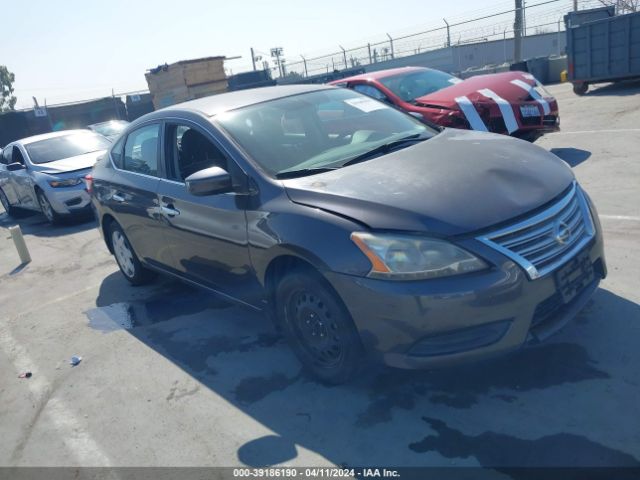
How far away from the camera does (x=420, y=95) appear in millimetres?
8625

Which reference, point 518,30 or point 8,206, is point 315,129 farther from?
point 518,30

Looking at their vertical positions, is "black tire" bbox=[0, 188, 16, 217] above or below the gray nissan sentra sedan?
below

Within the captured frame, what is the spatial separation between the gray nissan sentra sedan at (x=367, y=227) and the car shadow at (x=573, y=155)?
13.3 feet

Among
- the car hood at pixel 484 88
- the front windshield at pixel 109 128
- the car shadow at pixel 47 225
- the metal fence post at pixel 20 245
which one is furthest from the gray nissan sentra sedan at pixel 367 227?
the front windshield at pixel 109 128

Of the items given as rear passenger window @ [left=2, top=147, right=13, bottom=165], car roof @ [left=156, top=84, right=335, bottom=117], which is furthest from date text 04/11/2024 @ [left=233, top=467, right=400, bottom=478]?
rear passenger window @ [left=2, top=147, right=13, bottom=165]

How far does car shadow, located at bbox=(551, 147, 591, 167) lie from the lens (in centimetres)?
759

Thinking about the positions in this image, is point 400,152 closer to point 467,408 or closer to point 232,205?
point 232,205

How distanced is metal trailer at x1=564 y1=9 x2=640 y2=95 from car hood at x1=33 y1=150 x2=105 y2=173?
1182cm

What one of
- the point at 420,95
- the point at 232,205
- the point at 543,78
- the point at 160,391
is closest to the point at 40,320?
the point at 160,391

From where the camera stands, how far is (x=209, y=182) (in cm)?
354

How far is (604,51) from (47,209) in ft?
43.0

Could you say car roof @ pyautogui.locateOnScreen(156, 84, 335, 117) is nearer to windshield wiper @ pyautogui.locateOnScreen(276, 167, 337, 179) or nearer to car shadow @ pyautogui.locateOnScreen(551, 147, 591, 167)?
windshield wiper @ pyautogui.locateOnScreen(276, 167, 337, 179)

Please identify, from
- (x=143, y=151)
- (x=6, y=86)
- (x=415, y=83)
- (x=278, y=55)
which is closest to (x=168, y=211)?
(x=143, y=151)

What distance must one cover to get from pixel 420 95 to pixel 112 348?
6.01 meters
